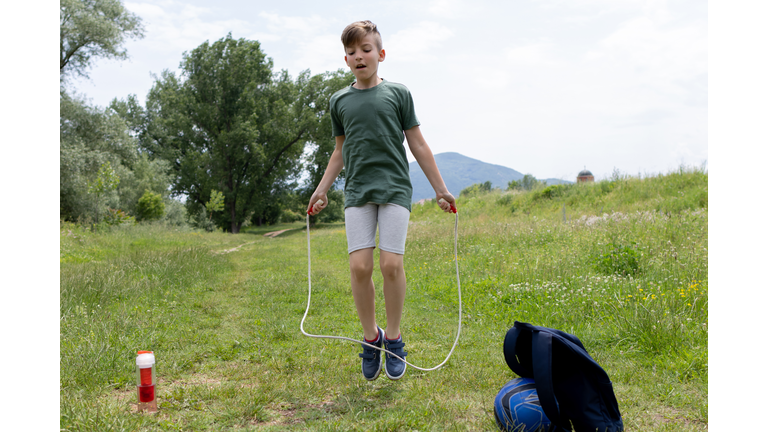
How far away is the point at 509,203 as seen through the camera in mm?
18906

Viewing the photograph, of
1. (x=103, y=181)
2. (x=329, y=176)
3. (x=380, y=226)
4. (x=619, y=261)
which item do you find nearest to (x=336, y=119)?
(x=329, y=176)

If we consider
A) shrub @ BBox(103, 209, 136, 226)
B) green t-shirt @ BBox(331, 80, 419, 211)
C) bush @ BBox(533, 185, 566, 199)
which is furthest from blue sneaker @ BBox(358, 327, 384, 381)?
shrub @ BBox(103, 209, 136, 226)

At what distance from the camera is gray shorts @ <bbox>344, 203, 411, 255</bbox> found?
2.94 m

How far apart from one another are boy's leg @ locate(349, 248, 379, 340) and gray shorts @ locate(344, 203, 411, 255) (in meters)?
0.06

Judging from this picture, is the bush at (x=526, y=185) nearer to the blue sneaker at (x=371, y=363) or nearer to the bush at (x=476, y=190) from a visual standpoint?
the bush at (x=476, y=190)

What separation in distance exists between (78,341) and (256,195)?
29.6 m

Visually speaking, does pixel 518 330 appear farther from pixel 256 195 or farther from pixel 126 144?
pixel 256 195

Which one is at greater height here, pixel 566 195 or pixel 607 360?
pixel 566 195

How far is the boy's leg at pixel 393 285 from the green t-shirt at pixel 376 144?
35 centimetres

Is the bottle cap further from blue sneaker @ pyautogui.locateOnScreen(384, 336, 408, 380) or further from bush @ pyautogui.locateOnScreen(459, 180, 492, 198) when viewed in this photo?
bush @ pyautogui.locateOnScreen(459, 180, 492, 198)

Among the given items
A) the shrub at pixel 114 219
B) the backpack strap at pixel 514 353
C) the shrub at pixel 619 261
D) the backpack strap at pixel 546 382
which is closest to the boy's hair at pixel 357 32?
the backpack strap at pixel 514 353

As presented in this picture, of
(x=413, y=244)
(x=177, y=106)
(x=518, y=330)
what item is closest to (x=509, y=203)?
(x=413, y=244)

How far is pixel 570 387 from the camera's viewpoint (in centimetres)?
223

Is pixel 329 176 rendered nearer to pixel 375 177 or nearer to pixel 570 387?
pixel 375 177
